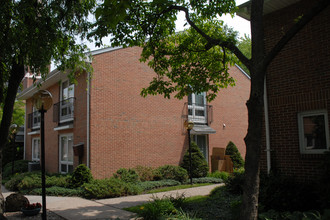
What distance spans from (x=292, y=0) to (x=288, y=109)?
288cm

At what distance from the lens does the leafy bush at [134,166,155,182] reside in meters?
14.3

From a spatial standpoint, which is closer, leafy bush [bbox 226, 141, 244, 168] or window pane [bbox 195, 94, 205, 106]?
leafy bush [bbox 226, 141, 244, 168]

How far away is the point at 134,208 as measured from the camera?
8.59 m

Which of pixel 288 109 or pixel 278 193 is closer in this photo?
pixel 278 193

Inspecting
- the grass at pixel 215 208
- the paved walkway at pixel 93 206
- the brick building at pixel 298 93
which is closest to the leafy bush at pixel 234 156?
the paved walkway at pixel 93 206

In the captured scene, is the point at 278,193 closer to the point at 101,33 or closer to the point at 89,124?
the point at 101,33

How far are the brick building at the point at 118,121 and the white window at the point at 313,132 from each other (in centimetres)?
837

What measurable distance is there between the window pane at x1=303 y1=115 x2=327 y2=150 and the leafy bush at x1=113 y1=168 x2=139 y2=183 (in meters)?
8.28

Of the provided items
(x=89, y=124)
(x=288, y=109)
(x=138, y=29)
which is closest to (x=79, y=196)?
(x=89, y=124)

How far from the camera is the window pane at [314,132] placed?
691cm

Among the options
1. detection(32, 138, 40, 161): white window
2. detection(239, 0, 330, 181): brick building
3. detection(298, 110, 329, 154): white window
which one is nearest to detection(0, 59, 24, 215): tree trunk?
detection(239, 0, 330, 181): brick building

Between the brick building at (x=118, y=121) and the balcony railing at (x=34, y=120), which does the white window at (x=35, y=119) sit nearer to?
the balcony railing at (x=34, y=120)

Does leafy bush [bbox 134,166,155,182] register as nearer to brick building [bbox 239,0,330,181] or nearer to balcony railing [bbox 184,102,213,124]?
balcony railing [bbox 184,102,213,124]

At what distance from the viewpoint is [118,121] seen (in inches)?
568
